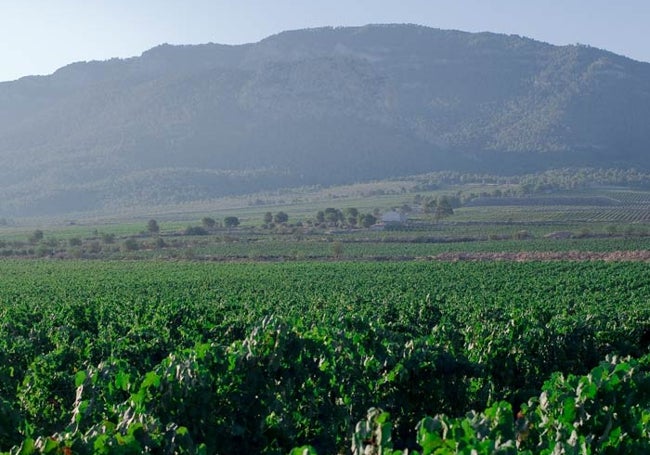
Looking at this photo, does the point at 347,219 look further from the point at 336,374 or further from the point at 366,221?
the point at 336,374

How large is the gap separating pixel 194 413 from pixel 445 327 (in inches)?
322

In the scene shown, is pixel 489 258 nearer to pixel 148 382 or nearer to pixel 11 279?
pixel 11 279

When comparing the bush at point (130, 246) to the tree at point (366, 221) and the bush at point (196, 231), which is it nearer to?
the bush at point (196, 231)

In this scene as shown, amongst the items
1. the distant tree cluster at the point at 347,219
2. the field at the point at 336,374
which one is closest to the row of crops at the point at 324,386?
the field at the point at 336,374

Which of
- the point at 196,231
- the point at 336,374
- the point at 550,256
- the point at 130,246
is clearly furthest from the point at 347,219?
the point at 336,374

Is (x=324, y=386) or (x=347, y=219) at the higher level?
(x=324, y=386)

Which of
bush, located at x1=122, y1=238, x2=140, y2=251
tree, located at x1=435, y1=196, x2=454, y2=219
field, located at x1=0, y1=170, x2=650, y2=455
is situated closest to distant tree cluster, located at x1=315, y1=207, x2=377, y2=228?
tree, located at x1=435, y1=196, x2=454, y2=219

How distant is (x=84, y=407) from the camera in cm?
783

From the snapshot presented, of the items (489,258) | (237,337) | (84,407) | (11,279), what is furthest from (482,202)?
(84,407)

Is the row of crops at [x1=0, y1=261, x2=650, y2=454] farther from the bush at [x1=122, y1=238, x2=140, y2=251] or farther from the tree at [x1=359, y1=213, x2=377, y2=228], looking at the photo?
the tree at [x1=359, y1=213, x2=377, y2=228]

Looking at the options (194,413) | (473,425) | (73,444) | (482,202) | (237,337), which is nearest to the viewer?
(73,444)

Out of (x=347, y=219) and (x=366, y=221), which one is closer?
(x=366, y=221)

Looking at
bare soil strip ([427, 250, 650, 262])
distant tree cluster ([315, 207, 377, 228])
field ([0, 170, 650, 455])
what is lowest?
distant tree cluster ([315, 207, 377, 228])

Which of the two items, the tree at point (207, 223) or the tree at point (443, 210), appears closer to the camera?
the tree at point (207, 223)
